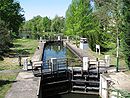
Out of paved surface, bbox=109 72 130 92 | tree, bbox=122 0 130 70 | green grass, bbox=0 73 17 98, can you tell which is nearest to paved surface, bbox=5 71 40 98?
green grass, bbox=0 73 17 98

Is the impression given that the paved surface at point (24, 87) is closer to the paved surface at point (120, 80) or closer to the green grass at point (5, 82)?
the green grass at point (5, 82)

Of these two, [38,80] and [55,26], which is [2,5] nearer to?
[38,80]

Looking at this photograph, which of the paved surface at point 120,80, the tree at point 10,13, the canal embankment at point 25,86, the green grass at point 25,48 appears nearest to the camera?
the canal embankment at point 25,86

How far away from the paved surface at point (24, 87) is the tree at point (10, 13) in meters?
30.3

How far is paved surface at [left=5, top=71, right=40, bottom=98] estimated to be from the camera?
12883 mm

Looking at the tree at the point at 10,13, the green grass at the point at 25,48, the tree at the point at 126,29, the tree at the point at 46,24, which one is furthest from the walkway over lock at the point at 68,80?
the tree at the point at 46,24

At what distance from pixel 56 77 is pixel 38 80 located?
291 centimetres

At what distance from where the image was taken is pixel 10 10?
51.3 meters

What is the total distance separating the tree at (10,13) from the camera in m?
48.2

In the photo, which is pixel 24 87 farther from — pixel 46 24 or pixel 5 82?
pixel 46 24

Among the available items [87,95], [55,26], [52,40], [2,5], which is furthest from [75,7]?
[55,26]

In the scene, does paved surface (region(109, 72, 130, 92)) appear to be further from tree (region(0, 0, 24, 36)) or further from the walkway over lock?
tree (region(0, 0, 24, 36))

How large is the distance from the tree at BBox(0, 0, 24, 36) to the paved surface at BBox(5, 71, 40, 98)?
30254 mm

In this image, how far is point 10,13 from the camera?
167ft
